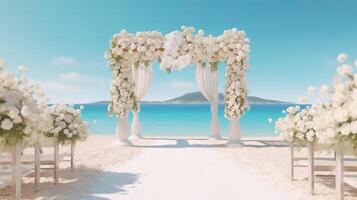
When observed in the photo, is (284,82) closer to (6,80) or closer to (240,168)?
(240,168)

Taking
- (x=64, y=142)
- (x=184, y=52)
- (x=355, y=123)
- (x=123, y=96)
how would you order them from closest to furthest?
(x=355, y=123) < (x=64, y=142) < (x=184, y=52) < (x=123, y=96)

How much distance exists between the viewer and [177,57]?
11.3 metres

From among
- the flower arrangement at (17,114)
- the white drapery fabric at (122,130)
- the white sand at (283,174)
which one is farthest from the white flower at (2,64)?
the white drapery fabric at (122,130)

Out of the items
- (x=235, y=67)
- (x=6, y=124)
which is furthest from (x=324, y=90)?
(x=235, y=67)

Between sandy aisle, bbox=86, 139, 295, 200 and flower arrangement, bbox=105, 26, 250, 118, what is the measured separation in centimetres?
349

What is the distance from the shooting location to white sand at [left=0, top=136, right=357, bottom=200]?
17.4ft

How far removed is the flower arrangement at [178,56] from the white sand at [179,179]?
2892 millimetres

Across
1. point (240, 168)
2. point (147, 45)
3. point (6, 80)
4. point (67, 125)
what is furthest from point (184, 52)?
point (6, 80)

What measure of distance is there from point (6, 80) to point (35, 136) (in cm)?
58

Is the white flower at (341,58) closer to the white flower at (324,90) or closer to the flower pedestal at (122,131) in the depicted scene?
the white flower at (324,90)

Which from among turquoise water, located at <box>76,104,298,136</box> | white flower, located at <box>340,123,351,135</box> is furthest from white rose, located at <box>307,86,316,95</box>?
turquoise water, located at <box>76,104,298,136</box>

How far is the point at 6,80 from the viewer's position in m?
3.75

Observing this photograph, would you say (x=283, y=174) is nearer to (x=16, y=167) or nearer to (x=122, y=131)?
(x=16, y=167)

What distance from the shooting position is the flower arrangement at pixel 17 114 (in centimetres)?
357
